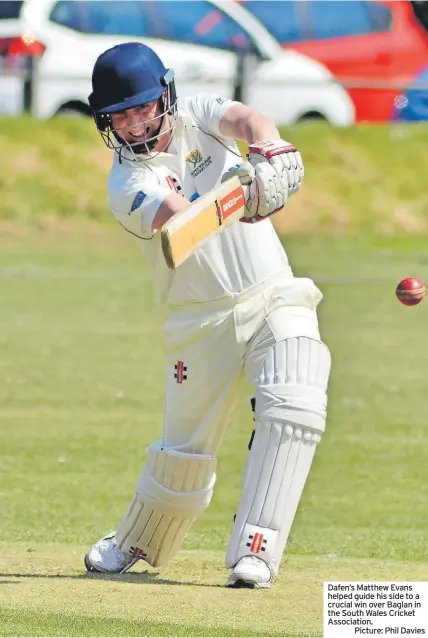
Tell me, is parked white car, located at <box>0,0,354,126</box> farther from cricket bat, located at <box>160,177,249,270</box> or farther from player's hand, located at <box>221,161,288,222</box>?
cricket bat, located at <box>160,177,249,270</box>

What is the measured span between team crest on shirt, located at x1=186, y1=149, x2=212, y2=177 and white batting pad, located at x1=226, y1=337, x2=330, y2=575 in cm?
68

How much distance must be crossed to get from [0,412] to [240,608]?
4.62m

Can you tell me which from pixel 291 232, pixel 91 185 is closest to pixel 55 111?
pixel 91 185

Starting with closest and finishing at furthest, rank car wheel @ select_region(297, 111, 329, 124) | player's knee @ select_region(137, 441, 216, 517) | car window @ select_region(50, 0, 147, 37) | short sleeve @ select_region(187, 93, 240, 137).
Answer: short sleeve @ select_region(187, 93, 240, 137)
player's knee @ select_region(137, 441, 216, 517)
car window @ select_region(50, 0, 147, 37)
car wheel @ select_region(297, 111, 329, 124)

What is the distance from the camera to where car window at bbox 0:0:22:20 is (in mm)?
17766

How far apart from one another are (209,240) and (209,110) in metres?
0.50

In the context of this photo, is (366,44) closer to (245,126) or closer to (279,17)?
(279,17)

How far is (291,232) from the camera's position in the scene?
1775 cm

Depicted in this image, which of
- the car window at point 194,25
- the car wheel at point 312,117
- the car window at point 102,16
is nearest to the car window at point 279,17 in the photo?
the car window at point 194,25

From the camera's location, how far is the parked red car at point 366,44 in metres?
18.8

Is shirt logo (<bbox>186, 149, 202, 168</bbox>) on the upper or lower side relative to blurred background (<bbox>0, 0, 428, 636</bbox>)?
upper

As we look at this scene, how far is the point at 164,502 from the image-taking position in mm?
5867

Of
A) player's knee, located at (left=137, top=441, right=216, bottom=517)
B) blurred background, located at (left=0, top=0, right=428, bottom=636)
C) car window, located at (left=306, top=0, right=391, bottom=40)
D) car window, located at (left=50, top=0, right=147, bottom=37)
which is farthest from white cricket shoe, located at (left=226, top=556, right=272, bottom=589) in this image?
car window, located at (left=306, top=0, right=391, bottom=40)

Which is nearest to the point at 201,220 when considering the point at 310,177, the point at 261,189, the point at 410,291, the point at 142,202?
the point at 261,189
